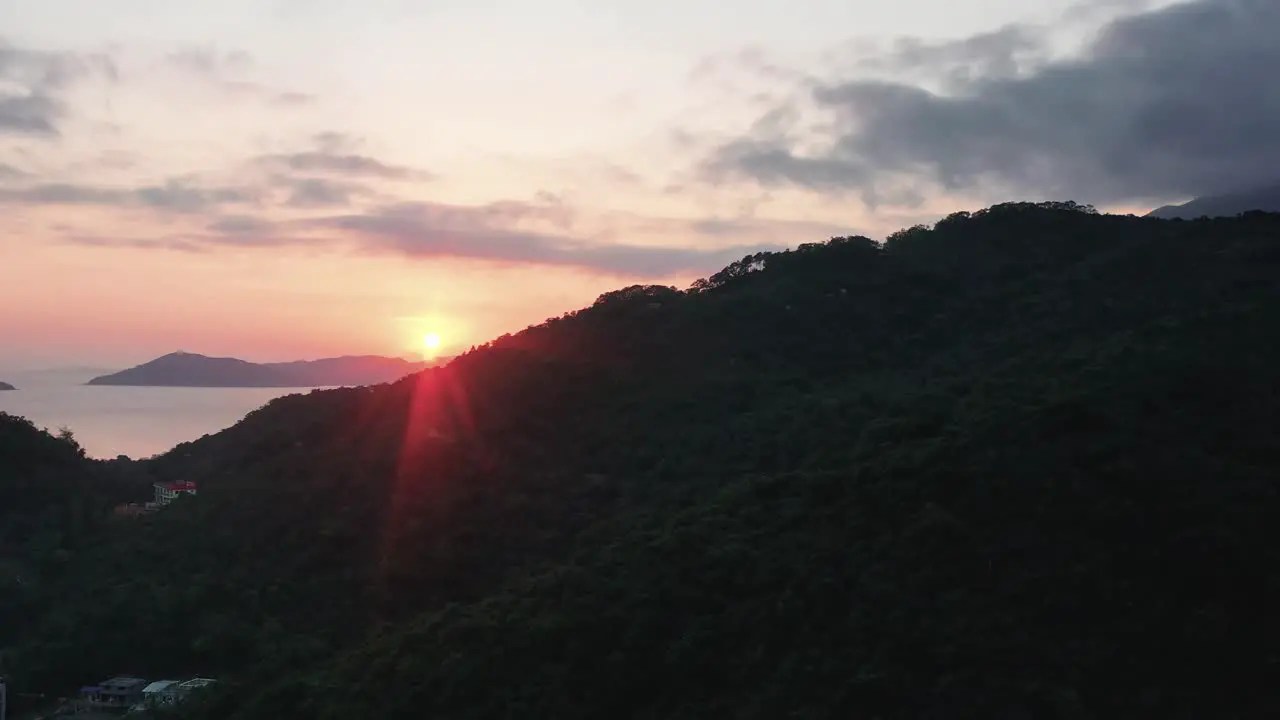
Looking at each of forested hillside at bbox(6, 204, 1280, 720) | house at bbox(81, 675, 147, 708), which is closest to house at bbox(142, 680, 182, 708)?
house at bbox(81, 675, 147, 708)

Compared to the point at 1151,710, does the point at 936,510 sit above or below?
above

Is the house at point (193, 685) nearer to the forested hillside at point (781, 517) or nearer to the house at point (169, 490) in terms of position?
the forested hillside at point (781, 517)

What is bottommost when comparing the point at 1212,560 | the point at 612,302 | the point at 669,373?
the point at 1212,560

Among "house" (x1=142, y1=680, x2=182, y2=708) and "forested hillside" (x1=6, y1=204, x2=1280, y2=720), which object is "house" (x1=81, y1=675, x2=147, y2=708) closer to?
"house" (x1=142, y1=680, x2=182, y2=708)

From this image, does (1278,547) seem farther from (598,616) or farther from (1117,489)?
→ (598,616)

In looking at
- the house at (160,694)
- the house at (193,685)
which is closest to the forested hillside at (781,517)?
the house at (193,685)

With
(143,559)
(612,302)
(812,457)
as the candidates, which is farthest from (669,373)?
(143,559)
